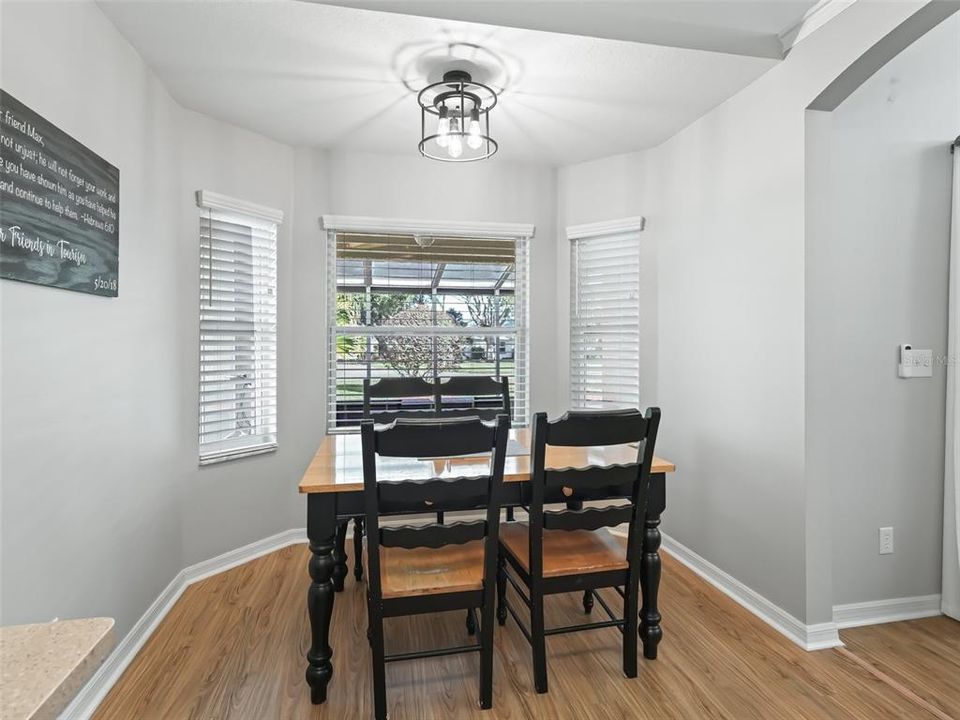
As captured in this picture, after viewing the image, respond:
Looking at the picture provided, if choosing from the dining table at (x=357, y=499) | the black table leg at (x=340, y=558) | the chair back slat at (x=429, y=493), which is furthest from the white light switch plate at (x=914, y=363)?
the black table leg at (x=340, y=558)

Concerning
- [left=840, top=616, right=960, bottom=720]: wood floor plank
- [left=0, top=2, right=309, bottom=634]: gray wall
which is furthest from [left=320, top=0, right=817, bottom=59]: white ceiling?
[left=840, top=616, right=960, bottom=720]: wood floor plank

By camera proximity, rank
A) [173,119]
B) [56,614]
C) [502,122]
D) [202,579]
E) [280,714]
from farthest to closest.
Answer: [502,122] → [202,579] → [173,119] → [280,714] → [56,614]

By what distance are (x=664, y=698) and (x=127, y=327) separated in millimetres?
2596

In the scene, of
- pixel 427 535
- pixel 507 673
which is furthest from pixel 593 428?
pixel 507 673

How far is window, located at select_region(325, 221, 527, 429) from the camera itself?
138 inches

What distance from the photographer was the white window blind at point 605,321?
11.6 ft

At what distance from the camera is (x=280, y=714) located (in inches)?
71.2

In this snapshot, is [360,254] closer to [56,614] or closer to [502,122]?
[502,122]

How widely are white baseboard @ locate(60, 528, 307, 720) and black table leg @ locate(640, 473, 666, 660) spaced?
185 centimetres

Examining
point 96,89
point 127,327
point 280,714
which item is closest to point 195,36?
point 96,89

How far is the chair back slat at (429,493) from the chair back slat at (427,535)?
0.23 ft

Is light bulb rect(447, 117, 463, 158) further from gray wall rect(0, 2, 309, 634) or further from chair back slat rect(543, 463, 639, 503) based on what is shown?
chair back slat rect(543, 463, 639, 503)

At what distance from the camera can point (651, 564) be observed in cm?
205

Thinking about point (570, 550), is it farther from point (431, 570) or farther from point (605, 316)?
point (605, 316)
